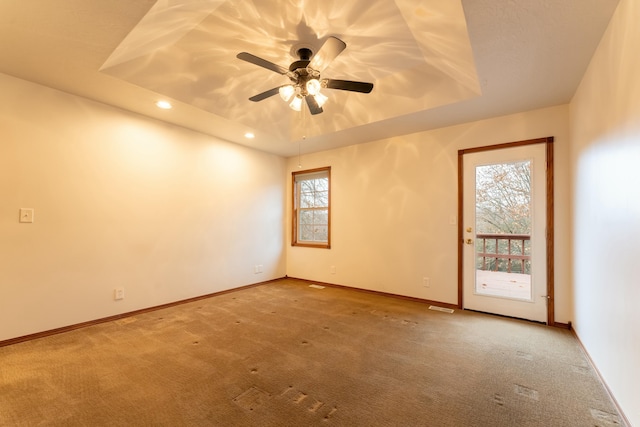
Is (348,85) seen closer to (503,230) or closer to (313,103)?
(313,103)

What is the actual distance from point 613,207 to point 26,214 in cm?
473

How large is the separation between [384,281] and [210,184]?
9.97 ft

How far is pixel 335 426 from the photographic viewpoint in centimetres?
149

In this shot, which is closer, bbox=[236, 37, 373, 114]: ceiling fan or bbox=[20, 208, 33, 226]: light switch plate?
bbox=[236, 37, 373, 114]: ceiling fan

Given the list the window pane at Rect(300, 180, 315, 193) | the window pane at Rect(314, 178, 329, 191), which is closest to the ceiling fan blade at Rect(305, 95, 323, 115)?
the window pane at Rect(314, 178, 329, 191)

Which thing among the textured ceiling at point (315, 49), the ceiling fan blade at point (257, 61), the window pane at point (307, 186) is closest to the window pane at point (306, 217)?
the window pane at point (307, 186)

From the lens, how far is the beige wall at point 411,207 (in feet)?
9.80

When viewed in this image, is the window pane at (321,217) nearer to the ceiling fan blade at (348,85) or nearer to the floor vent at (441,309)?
the floor vent at (441,309)

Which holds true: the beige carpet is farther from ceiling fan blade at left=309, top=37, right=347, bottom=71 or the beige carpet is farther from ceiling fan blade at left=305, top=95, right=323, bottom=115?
ceiling fan blade at left=309, top=37, right=347, bottom=71

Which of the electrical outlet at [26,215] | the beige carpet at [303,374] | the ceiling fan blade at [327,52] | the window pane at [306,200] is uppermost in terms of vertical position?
the ceiling fan blade at [327,52]

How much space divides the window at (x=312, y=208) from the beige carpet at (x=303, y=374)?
210cm

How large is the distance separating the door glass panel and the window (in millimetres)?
2354

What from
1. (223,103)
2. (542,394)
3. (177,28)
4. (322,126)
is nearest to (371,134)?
(322,126)

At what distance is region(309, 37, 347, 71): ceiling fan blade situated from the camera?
1.87 m
